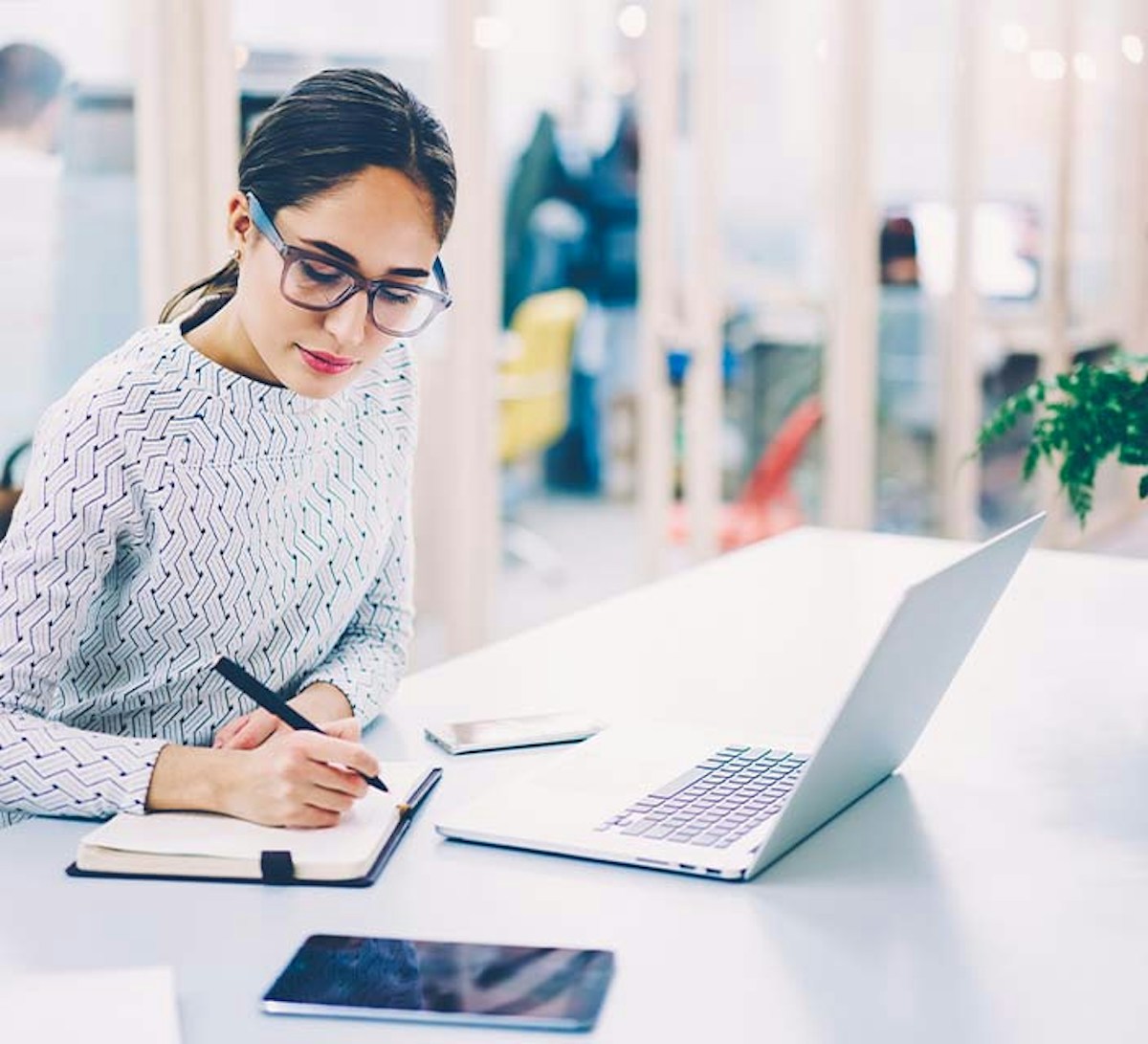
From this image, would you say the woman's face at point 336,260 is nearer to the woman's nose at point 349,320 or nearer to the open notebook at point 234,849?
the woman's nose at point 349,320

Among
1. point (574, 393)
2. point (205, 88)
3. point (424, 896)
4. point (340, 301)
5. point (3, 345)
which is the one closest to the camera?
point (424, 896)

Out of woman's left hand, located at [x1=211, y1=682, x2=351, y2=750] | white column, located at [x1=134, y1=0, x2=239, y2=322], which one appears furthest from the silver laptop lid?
white column, located at [x1=134, y1=0, x2=239, y2=322]

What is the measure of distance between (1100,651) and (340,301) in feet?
3.18

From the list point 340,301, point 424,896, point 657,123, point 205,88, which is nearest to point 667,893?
point 424,896

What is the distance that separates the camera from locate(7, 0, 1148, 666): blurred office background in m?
3.07

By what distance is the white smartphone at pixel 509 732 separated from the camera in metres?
1.51

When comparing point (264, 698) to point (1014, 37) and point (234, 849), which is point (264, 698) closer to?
point (234, 849)

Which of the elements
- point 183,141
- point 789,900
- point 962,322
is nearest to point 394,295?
point 789,900

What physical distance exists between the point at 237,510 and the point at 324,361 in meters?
0.17

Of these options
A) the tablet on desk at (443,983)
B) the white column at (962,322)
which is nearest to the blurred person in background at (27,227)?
the tablet on desk at (443,983)

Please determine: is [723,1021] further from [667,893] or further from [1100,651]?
[1100,651]

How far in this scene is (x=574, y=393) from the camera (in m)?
6.94

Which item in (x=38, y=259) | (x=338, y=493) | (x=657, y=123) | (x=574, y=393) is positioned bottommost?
(x=574, y=393)

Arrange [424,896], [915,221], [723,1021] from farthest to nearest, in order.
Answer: [915,221] < [424,896] < [723,1021]
